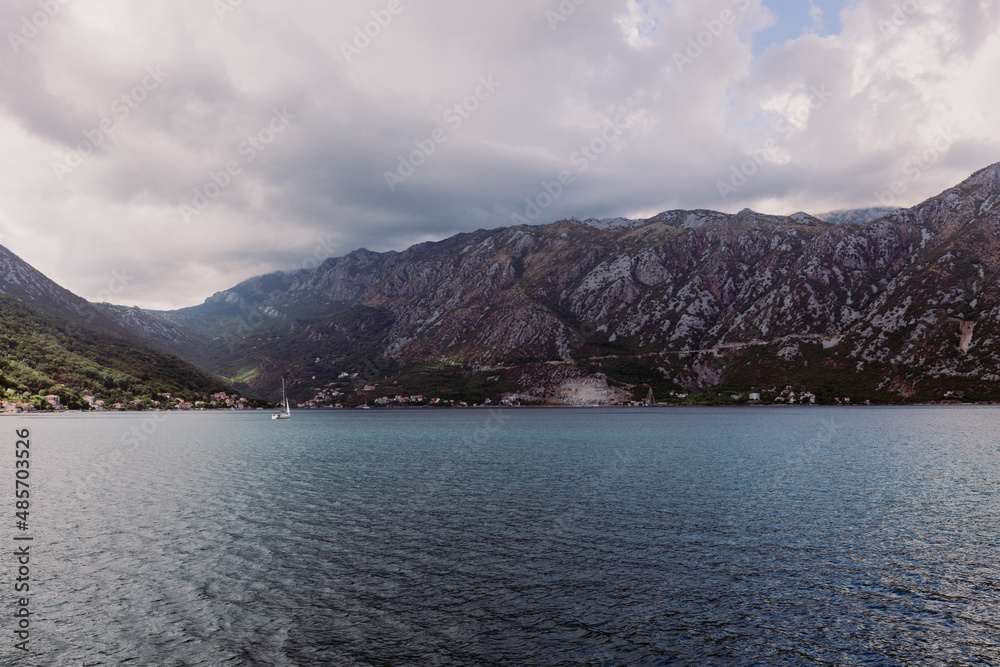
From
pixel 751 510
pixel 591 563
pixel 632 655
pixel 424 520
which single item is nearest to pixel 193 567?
pixel 424 520

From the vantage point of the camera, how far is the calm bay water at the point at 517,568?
25469 mm

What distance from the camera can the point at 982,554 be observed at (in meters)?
39.1

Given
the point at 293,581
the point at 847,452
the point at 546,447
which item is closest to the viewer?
the point at 293,581

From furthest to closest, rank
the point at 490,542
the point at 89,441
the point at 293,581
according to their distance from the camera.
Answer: the point at 89,441 < the point at 490,542 < the point at 293,581

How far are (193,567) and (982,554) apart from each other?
199ft

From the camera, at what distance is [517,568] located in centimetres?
3659

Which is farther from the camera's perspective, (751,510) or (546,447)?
(546,447)

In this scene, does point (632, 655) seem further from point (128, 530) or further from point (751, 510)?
point (128, 530)

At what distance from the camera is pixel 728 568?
119ft

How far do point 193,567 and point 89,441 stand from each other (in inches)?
5259

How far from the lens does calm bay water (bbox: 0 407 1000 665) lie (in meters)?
25.5

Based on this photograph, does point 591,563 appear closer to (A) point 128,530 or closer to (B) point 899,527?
(B) point 899,527

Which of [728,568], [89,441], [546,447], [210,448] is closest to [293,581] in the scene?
[728,568]

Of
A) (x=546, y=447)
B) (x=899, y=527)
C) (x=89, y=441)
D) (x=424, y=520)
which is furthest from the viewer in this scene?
(x=89, y=441)
